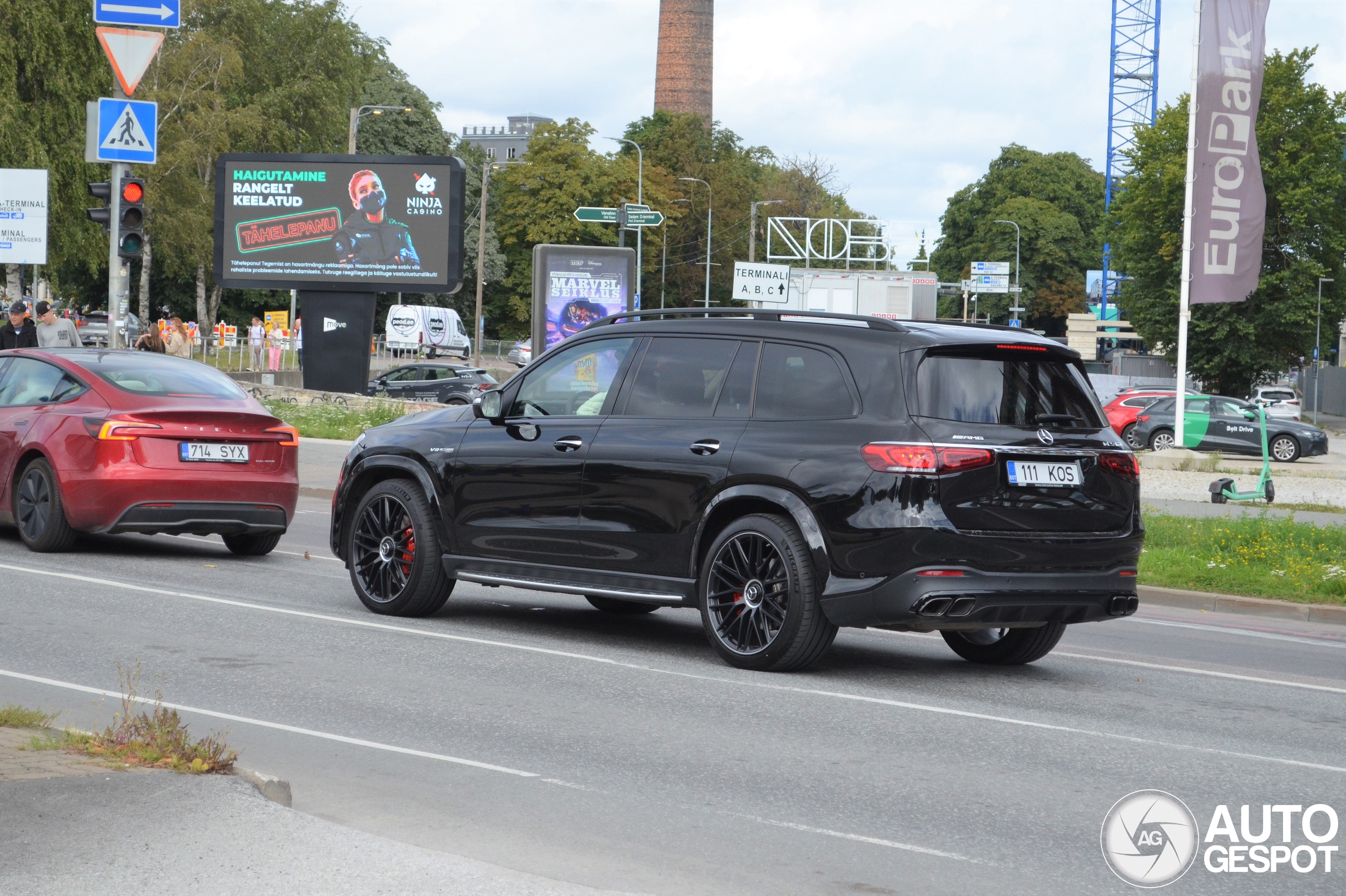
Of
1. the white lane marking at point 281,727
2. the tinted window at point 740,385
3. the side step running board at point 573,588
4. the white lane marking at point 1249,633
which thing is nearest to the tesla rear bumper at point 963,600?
the side step running board at point 573,588

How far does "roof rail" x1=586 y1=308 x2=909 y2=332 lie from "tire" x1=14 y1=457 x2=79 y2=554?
533 centimetres

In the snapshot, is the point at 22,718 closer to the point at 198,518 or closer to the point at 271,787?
the point at 271,787

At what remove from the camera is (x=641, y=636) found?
33.0 ft

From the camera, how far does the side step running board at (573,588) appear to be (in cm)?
885

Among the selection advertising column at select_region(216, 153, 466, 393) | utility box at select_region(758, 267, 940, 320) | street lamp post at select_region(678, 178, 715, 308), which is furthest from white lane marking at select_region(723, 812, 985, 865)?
street lamp post at select_region(678, 178, 715, 308)

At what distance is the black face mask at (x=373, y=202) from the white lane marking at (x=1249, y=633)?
26.0 metres

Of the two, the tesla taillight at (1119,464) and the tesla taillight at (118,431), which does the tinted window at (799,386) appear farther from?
the tesla taillight at (118,431)

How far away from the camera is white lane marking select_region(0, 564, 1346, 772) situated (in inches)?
278

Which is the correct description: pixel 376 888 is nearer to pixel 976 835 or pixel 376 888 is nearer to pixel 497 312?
pixel 976 835

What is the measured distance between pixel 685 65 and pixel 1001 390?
101254mm

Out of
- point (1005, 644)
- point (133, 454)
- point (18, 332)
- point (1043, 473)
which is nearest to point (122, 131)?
point (18, 332)

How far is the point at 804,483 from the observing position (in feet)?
27.0

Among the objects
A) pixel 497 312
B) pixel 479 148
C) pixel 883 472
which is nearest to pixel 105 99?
pixel 883 472

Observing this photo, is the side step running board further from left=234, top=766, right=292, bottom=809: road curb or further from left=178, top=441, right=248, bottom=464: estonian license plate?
left=178, top=441, right=248, bottom=464: estonian license plate
